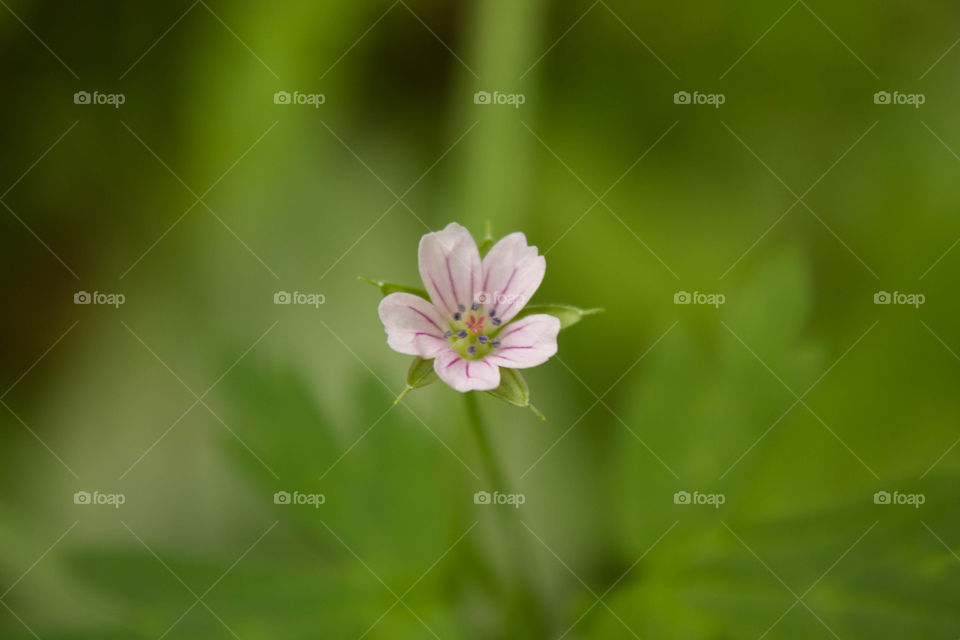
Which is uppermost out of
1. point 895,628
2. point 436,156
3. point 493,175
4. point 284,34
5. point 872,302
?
point 284,34

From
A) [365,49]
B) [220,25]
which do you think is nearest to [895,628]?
[365,49]

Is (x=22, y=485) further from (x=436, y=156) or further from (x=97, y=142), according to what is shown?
(x=436, y=156)

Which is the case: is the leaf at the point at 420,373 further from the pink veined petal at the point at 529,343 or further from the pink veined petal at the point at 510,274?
the pink veined petal at the point at 510,274

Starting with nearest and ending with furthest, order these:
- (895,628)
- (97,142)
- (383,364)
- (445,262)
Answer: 1. (445,262)
2. (895,628)
3. (383,364)
4. (97,142)

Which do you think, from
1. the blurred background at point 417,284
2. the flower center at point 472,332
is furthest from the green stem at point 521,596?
the flower center at point 472,332

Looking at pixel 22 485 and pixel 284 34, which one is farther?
pixel 284 34

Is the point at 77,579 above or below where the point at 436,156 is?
below

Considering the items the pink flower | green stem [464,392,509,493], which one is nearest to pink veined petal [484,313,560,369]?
the pink flower
